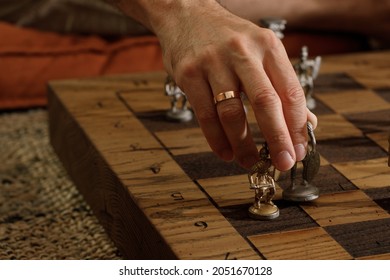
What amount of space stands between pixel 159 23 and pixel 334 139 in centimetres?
37

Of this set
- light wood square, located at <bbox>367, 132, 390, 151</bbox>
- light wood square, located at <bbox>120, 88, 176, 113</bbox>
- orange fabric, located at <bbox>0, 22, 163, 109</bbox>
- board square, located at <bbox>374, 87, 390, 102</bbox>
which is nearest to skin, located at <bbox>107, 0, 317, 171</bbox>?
light wood square, located at <bbox>367, 132, 390, 151</bbox>

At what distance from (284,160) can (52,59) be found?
1.16 metres

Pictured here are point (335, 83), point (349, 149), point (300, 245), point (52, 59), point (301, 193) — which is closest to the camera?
point (300, 245)

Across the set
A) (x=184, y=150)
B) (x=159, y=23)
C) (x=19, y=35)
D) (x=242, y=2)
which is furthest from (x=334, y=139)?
(x=19, y=35)

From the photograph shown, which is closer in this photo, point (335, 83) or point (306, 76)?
point (306, 76)

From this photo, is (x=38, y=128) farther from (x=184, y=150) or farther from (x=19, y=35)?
(x=184, y=150)

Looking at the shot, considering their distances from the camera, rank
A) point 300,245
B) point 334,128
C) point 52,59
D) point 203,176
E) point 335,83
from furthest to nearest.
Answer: point 52,59 → point 335,83 → point 334,128 → point 203,176 → point 300,245

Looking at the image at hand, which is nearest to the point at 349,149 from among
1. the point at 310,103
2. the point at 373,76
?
the point at 310,103

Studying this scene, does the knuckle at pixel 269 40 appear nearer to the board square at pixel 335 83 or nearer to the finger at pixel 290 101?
the finger at pixel 290 101

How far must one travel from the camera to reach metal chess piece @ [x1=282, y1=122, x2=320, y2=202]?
4.06ft

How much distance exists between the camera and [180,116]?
1.59 m

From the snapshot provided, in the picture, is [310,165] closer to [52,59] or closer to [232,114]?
[232,114]

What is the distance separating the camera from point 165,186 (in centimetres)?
130

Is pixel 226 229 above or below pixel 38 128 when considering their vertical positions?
above
